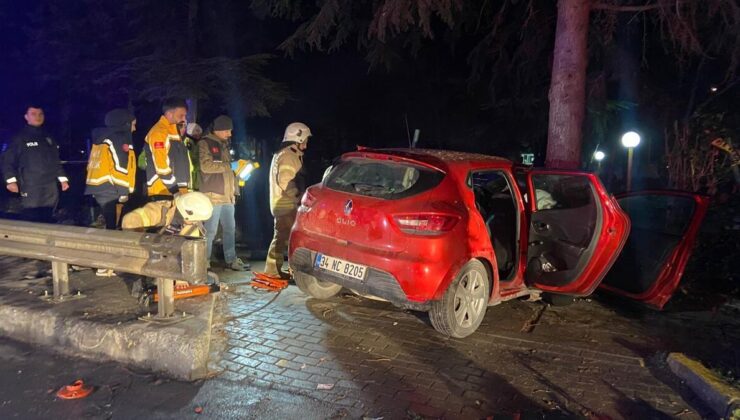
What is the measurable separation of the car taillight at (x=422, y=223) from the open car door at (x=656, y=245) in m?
2.49

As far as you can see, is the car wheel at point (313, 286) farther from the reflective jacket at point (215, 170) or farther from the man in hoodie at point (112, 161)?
the man in hoodie at point (112, 161)

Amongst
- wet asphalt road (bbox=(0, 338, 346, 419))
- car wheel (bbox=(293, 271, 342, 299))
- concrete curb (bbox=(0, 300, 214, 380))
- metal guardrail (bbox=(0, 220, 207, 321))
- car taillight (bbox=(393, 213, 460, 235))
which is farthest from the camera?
car wheel (bbox=(293, 271, 342, 299))

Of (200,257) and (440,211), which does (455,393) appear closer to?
(440,211)

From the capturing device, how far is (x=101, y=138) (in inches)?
Result: 243

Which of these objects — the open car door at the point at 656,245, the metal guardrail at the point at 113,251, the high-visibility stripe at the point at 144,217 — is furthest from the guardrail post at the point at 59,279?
the open car door at the point at 656,245

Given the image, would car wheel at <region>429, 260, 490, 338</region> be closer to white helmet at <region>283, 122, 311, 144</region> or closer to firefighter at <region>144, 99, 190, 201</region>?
white helmet at <region>283, 122, 311, 144</region>

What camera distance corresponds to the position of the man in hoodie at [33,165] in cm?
684

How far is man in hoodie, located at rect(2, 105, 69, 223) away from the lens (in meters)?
6.84

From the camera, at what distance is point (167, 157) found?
6141 millimetres

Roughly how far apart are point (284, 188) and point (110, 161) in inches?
80.0

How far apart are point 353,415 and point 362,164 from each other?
248 centimetres

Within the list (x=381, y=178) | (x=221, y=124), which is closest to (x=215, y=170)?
(x=221, y=124)

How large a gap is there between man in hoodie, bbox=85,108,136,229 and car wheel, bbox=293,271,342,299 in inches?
99.5

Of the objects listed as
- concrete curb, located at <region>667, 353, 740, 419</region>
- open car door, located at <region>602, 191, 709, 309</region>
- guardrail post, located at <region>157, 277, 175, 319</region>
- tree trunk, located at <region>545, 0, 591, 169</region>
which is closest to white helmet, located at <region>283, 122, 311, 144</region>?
guardrail post, located at <region>157, 277, 175, 319</region>
